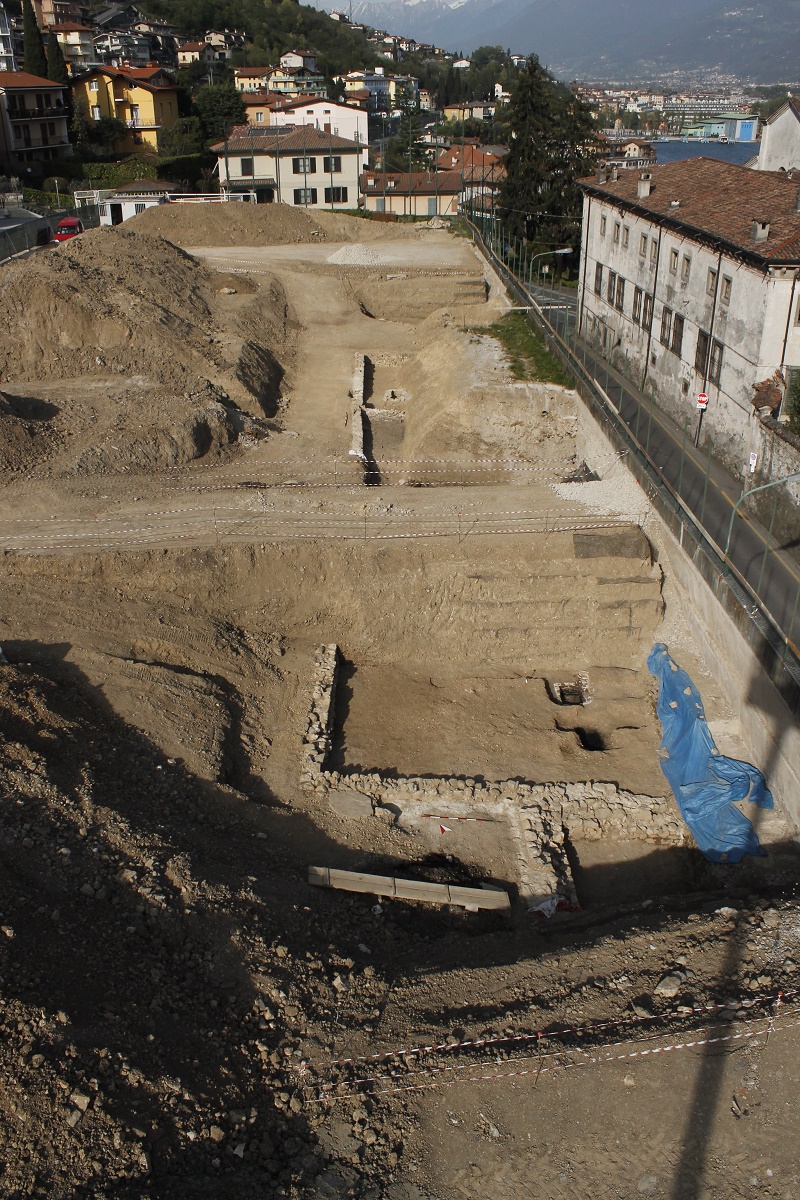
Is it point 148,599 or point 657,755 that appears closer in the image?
point 657,755

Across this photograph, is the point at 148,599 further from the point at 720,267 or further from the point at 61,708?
the point at 720,267

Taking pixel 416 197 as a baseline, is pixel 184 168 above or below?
above

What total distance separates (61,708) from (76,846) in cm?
349

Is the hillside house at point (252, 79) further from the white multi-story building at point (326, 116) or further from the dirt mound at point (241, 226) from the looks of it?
the dirt mound at point (241, 226)

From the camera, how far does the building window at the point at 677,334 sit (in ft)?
89.4

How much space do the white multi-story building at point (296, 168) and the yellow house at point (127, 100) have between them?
17.3m

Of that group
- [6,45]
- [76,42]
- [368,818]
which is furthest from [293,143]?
[368,818]

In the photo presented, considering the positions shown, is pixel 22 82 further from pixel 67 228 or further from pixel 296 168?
pixel 67 228

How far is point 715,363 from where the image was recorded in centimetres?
2472

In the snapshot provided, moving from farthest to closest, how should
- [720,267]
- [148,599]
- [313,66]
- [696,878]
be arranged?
[313,66] → [720,267] → [148,599] → [696,878]

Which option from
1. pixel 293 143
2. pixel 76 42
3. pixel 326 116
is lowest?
pixel 293 143

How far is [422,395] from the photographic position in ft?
104

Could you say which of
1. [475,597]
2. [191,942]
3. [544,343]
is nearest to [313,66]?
[544,343]

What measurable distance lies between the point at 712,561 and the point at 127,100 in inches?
3132
